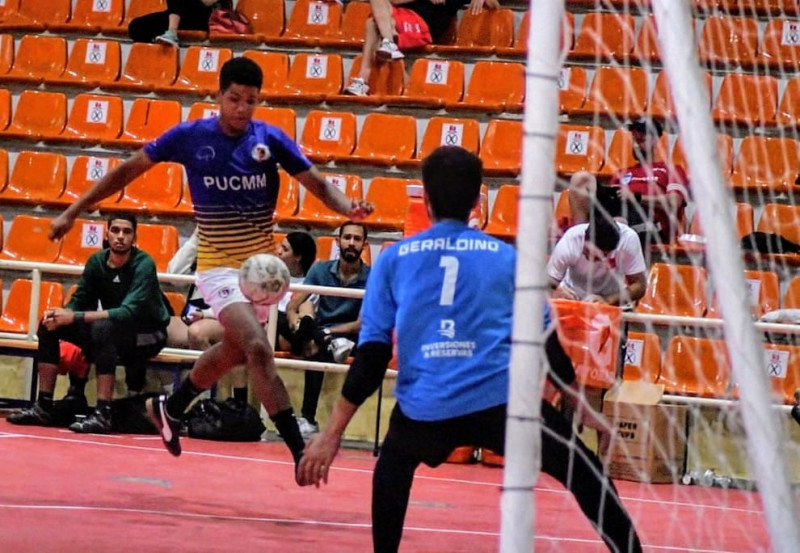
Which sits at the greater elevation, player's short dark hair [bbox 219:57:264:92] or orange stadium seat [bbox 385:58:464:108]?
orange stadium seat [bbox 385:58:464:108]

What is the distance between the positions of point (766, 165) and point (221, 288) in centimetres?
638

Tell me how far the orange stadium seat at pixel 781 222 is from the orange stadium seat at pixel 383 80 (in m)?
3.73

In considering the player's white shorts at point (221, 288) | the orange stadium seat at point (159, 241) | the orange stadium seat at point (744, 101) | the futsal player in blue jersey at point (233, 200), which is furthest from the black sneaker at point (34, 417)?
the orange stadium seat at point (744, 101)

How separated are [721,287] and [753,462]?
1.53 ft

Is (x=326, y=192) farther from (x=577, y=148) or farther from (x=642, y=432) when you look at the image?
(x=577, y=148)

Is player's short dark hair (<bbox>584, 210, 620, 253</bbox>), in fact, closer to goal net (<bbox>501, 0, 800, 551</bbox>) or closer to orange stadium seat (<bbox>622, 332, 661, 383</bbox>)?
goal net (<bbox>501, 0, 800, 551</bbox>)

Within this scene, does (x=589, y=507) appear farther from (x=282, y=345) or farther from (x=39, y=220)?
(x=39, y=220)

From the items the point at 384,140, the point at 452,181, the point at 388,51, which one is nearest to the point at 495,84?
the point at 388,51

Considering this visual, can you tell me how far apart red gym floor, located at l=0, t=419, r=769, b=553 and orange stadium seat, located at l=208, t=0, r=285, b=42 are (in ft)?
18.4

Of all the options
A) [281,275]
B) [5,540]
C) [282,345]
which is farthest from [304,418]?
[5,540]

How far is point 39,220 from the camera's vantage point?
12.9m

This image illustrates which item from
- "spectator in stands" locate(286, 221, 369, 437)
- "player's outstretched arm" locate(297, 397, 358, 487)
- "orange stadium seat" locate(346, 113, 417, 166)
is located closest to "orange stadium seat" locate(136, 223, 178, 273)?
"orange stadium seat" locate(346, 113, 417, 166)

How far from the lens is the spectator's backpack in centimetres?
1025

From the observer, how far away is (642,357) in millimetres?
10289
